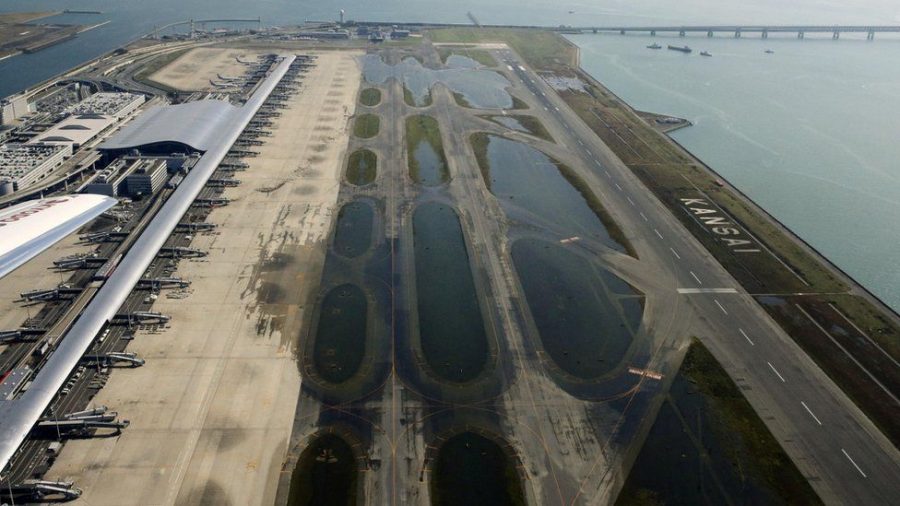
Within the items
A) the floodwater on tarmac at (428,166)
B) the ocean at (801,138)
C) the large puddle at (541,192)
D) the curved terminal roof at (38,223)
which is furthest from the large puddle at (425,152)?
the ocean at (801,138)

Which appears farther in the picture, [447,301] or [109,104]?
[109,104]

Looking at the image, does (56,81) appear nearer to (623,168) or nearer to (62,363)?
(62,363)

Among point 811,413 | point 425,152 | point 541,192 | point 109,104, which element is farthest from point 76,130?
point 811,413

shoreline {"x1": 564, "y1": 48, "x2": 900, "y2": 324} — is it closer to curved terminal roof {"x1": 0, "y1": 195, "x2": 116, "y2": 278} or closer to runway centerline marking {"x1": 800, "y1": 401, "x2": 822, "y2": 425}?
runway centerline marking {"x1": 800, "y1": 401, "x2": 822, "y2": 425}

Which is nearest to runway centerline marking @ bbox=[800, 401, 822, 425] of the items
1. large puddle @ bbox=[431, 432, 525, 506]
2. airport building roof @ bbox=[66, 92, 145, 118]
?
large puddle @ bbox=[431, 432, 525, 506]

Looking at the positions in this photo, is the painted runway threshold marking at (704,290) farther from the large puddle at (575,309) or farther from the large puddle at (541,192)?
the large puddle at (541,192)

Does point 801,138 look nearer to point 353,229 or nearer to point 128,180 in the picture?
point 353,229
